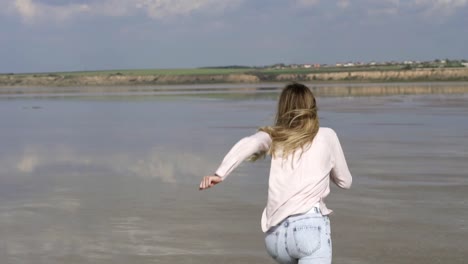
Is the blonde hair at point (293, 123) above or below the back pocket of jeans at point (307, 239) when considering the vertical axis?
above

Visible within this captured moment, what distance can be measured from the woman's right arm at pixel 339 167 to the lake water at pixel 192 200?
128 inches

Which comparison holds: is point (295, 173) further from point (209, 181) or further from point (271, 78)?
point (271, 78)

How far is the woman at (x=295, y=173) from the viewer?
456cm

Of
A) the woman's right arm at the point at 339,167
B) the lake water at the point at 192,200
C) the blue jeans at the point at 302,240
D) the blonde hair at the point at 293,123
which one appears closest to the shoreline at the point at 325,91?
the lake water at the point at 192,200

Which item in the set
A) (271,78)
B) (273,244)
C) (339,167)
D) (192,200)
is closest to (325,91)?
(192,200)

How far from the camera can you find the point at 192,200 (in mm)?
11617

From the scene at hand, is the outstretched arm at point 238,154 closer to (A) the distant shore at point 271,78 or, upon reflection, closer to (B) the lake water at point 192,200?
(B) the lake water at point 192,200

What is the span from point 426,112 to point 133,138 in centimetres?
1291

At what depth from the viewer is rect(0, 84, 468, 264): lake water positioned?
8.54 m

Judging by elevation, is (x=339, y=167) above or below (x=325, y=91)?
above

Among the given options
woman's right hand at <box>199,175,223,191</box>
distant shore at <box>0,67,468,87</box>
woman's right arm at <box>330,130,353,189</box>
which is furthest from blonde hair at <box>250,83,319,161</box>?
distant shore at <box>0,67,468,87</box>

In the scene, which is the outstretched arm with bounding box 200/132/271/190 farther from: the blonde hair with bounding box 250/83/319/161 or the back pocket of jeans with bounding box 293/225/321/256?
the back pocket of jeans with bounding box 293/225/321/256

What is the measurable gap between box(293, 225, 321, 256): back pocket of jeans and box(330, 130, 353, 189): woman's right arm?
1.33 feet

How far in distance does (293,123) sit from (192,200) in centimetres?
704
